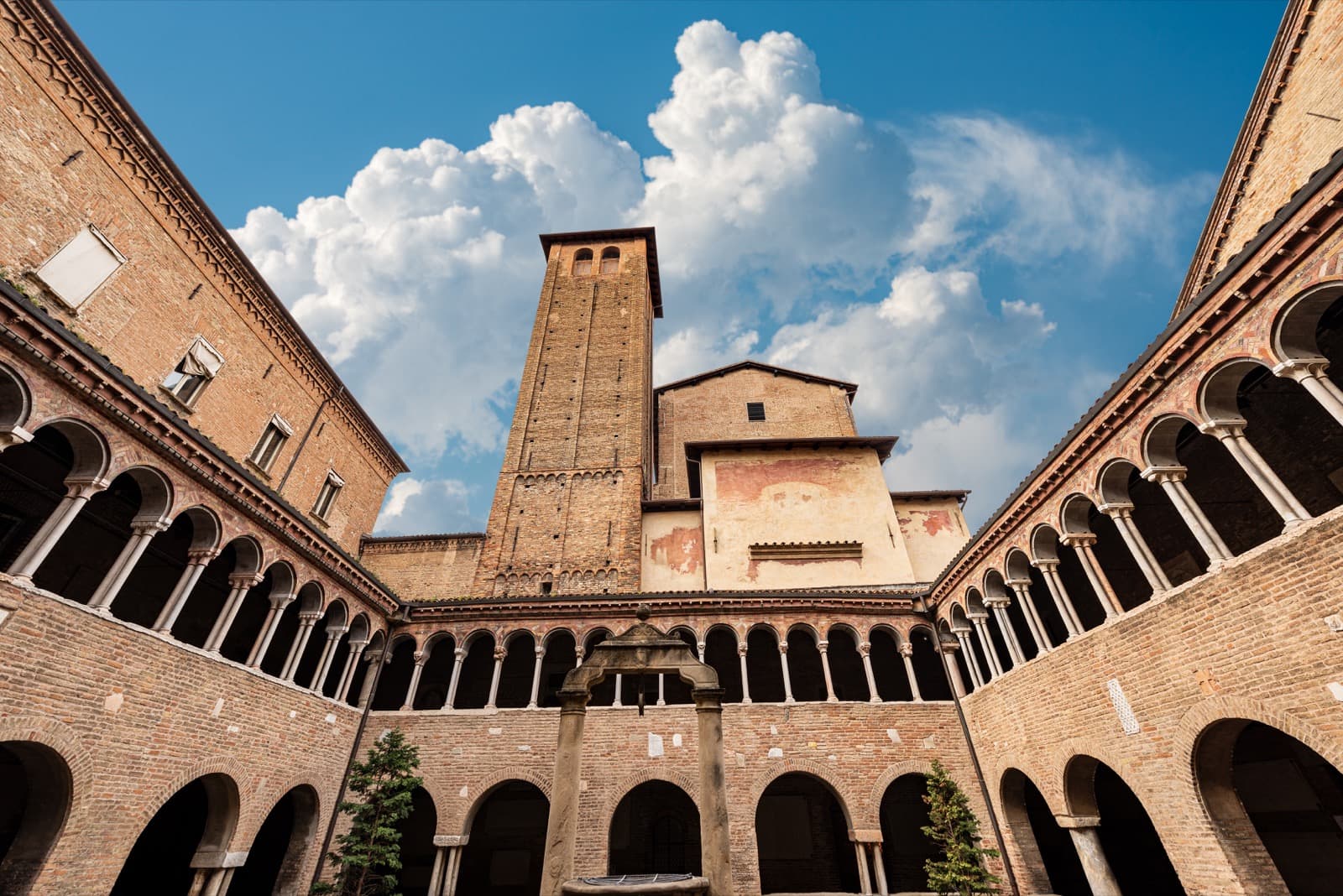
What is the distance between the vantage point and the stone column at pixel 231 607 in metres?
10.9

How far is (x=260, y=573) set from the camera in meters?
11.5

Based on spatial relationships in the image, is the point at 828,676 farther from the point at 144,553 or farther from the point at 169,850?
the point at 169,850

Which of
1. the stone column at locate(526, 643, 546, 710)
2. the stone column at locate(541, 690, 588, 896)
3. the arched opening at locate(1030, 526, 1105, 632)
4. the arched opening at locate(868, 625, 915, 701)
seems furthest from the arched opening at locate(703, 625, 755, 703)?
the arched opening at locate(1030, 526, 1105, 632)

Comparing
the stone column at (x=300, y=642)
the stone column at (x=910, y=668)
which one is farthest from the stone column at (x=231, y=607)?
the stone column at (x=910, y=668)

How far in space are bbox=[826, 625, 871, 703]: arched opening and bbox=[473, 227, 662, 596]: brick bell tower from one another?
6.97 meters

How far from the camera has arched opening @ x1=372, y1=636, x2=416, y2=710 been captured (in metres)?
16.7

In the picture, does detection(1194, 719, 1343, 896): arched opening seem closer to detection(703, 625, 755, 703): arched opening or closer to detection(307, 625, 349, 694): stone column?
detection(703, 625, 755, 703): arched opening

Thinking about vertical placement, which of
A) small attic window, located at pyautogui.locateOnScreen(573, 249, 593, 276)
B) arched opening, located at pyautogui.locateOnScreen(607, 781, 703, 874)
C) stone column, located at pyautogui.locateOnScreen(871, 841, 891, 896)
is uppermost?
small attic window, located at pyautogui.locateOnScreen(573, 249, 593, 276)

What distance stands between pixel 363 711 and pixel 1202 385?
59.1 feet

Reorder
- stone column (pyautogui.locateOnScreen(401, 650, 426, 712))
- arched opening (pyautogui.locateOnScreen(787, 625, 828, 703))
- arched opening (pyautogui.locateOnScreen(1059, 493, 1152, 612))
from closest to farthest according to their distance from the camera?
arched opening (pyautogui.locateOnScreen(1059, 493, 1152, 612)) < stone column (pyautogui.locateOnScreen(401, 650, 426, 712)) < arched opening (pyautogui.locateOnScreen(787, 625, 828, 703))

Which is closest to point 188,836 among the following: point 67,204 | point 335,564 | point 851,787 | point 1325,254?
point 335,564

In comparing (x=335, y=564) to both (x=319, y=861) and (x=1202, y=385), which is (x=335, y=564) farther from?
(x=1202, y=385)

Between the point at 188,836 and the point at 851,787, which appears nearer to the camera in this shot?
the point at 851,787

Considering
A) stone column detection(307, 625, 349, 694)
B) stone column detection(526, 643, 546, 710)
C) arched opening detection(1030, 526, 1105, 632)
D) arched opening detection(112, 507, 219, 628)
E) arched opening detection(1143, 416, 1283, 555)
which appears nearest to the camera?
arched opening detection(1143, 416, 1283, 555)
